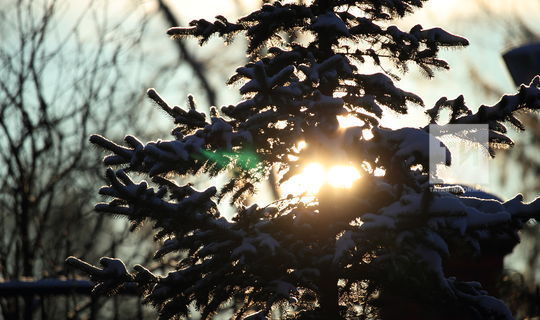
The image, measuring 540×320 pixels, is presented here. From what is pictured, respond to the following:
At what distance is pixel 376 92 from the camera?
5770 millimetres

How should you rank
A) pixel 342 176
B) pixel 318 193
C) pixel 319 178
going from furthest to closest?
1. pixel 318 193
2. pixel 319 178
3. pixel 342 176

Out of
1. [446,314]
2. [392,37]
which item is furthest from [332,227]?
[392,37]

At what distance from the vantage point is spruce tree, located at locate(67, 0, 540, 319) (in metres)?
4.69

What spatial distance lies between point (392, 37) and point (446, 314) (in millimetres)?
2217

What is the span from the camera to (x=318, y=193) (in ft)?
18.7

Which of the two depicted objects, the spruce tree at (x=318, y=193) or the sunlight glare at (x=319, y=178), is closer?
the spruce tree at (x=318, y=193)

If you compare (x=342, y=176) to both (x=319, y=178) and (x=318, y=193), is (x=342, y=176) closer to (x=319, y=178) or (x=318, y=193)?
(x=319, y=178)

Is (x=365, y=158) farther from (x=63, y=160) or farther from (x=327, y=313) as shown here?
(x=63, y=160)

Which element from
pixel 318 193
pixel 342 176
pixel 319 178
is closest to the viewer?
pixel 342 176

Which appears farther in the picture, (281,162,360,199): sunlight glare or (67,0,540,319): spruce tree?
(281,162,360,199): sunlight glare

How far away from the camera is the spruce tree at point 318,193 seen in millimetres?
4688

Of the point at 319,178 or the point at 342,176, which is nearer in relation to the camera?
the point at 342,176

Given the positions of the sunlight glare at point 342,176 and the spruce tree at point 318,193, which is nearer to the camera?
the spruce tree at point 318,193

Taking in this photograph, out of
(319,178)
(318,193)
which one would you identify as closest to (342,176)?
(319,178)
